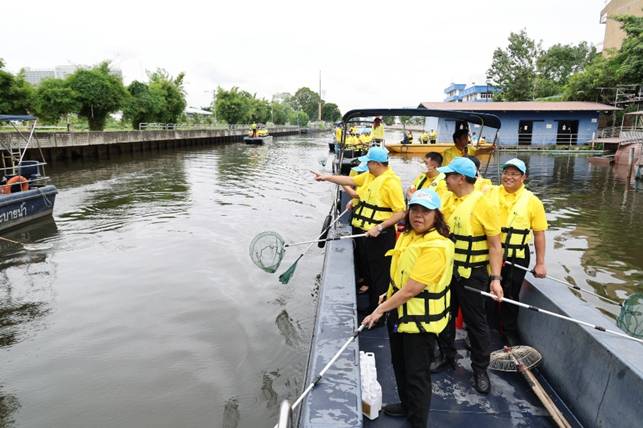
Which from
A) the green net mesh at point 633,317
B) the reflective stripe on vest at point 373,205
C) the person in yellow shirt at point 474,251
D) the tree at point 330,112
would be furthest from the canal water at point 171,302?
the tree at point 330,112

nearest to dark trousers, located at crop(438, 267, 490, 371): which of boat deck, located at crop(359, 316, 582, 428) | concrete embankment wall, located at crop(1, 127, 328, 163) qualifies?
boat deck, located at crop(359, 316, 582, 428)

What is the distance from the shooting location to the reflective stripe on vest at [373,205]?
173 inches

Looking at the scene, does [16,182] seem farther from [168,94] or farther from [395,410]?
[168,94]

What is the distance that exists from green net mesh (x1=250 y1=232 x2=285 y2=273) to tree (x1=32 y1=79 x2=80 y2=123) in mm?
27822

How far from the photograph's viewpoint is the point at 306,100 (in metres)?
147

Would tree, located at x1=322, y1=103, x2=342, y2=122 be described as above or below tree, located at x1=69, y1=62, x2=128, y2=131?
above

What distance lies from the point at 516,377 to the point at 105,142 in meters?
29.6

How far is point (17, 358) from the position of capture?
5.35m

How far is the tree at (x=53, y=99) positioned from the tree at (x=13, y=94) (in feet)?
6.81

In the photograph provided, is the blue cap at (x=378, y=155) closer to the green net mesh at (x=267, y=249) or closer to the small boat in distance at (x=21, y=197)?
the green net mesh at (x=267, y=249)

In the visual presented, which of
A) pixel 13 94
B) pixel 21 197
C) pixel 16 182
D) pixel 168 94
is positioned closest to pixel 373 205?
pixel 21 197

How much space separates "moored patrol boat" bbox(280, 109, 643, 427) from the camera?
270cm

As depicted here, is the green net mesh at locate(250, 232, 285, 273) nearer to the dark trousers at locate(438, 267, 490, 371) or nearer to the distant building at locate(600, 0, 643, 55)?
the dark trousers at locate(438, 267, 490, 371)

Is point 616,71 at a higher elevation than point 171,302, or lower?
higher
